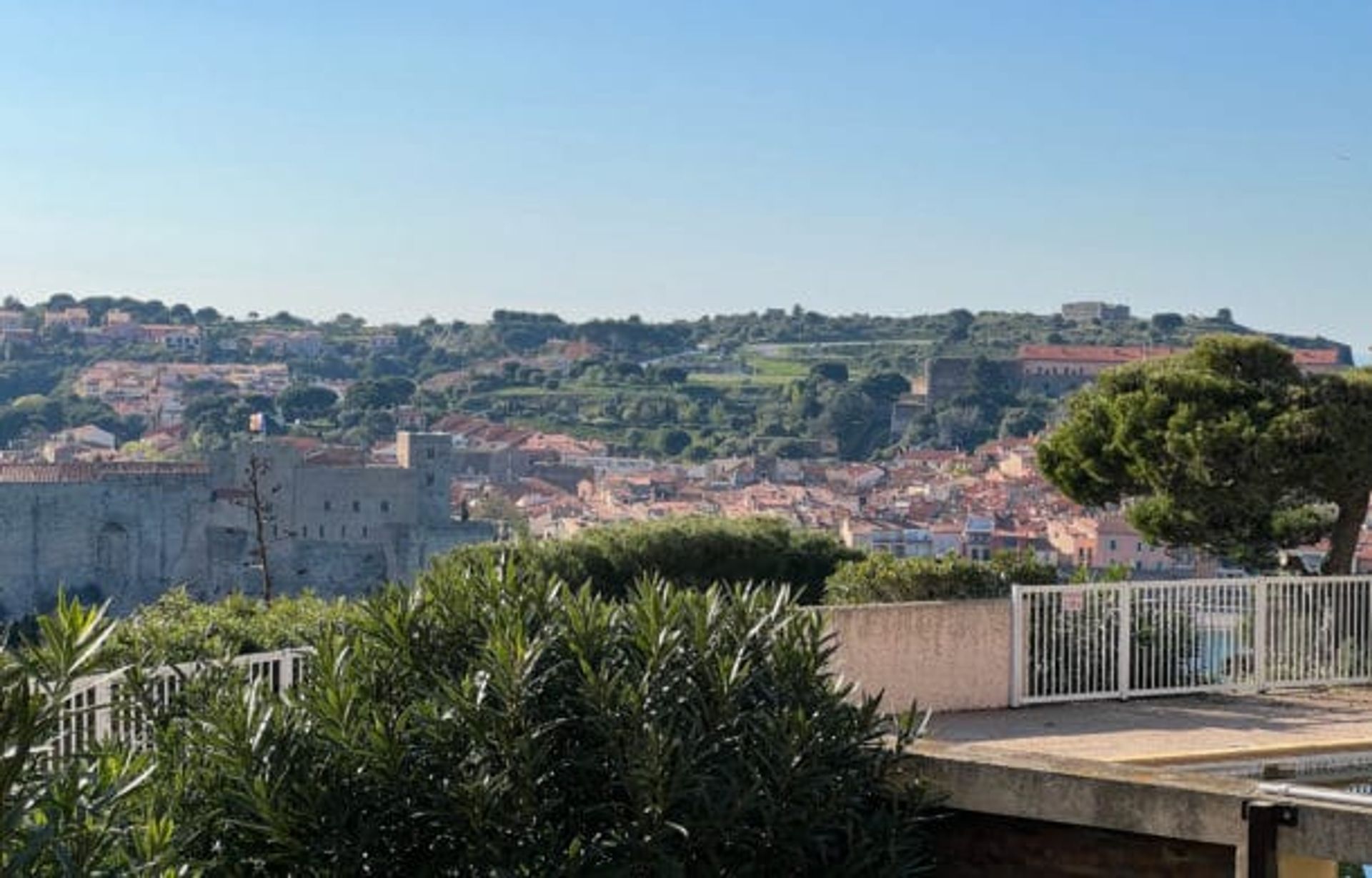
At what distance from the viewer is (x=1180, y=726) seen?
866 cm

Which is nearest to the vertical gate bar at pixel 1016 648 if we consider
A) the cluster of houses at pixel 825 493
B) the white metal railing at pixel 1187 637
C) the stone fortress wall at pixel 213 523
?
the white metal railing at pixel 1187 637

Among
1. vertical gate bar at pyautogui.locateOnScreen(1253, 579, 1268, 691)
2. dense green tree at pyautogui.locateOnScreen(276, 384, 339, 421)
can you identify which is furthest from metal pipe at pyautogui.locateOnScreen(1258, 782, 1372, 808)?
dense green tree at pyautogui.locateOnScreen(276, 384, 339, 421)

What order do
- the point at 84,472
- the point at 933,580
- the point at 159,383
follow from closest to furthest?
1. the point at 933,580
2. the point at 84,472
3. the point at 159,383

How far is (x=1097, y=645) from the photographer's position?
9414mm

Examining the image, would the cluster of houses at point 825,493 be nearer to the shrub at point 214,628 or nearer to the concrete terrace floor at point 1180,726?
the concrete terrace floor at point 1180,726

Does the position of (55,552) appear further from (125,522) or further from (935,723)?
(935,723)

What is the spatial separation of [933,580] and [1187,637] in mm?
1369

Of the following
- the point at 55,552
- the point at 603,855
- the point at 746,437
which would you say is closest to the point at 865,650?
the point at 603,855

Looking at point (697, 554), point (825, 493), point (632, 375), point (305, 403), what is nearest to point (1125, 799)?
point (697, 554)

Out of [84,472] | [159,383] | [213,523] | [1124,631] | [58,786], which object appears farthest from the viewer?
[159,383]

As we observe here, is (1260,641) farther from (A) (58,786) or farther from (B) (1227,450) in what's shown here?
(A) (58,786)

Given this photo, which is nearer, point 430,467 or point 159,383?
point 430,467

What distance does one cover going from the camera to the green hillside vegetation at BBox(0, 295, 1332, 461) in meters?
132

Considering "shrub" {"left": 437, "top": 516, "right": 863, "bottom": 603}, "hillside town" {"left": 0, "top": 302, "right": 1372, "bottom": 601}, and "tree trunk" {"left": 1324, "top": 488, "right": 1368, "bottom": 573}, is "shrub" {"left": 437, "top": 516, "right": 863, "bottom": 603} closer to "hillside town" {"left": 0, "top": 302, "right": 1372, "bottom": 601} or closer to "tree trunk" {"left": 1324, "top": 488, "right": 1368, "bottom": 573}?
"tree trunk" {"left": 1324, "top": 488, "right": 1368, "bottom": 573}
